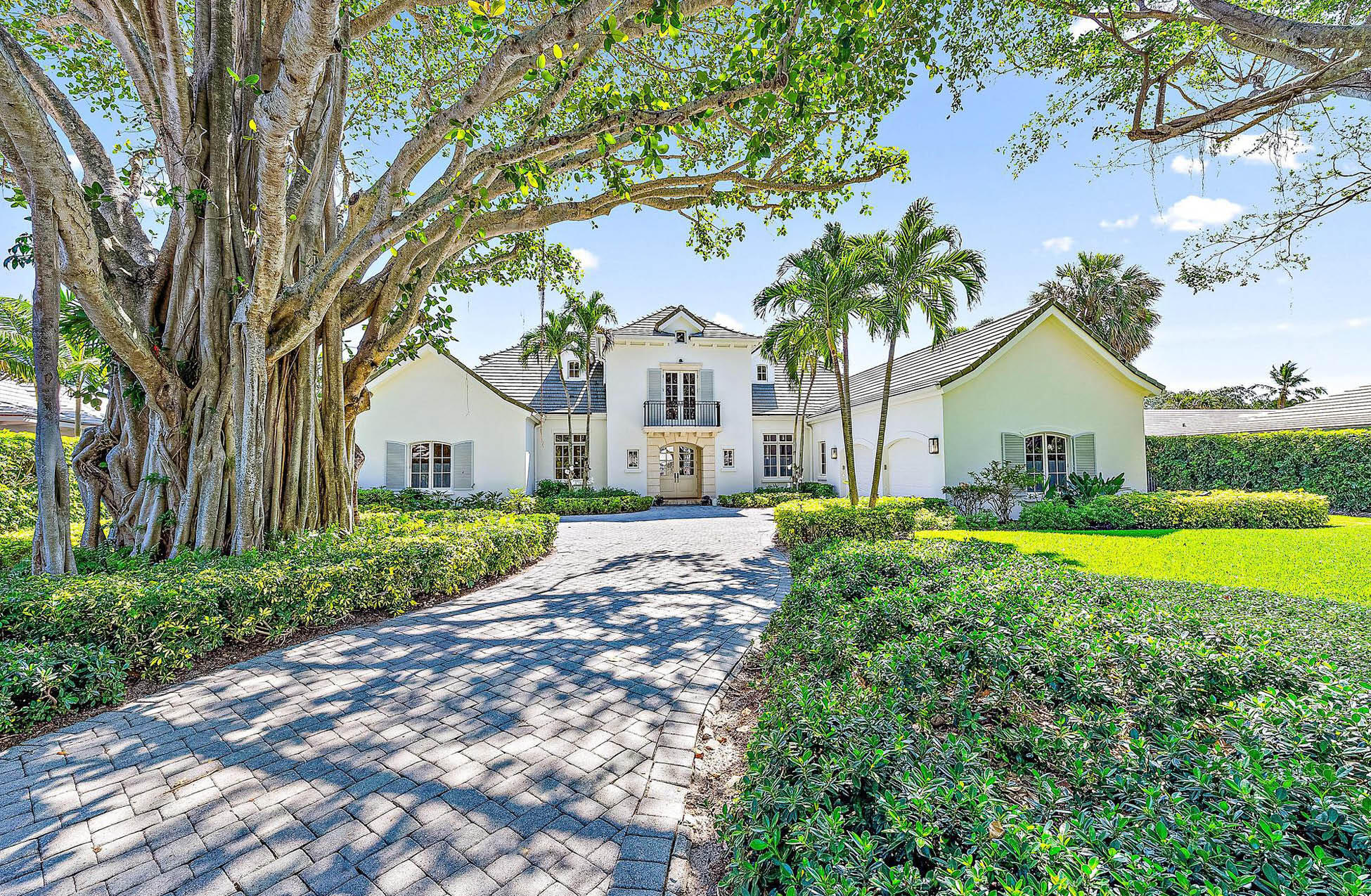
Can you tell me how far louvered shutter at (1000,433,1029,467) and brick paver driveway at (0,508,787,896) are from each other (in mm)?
12196

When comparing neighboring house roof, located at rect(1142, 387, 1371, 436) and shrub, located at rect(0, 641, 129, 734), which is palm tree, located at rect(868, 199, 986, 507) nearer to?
shrub, located at rect(0, 641, 129, 734)

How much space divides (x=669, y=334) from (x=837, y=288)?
11.5 metres

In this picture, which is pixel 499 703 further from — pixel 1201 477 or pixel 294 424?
pixel 1201 477

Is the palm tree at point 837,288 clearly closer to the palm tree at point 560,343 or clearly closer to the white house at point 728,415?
the white house at point 728,415

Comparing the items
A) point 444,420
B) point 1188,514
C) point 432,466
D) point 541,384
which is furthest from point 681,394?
point 1188,514

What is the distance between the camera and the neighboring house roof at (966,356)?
1391 centimetres

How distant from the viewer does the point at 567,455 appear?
21.0m

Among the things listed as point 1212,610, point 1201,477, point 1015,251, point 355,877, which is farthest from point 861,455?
point 355,877

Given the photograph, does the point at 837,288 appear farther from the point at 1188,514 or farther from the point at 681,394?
the point at 681,394

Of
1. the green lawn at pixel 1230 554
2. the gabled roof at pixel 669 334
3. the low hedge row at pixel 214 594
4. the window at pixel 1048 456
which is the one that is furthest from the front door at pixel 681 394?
the low hedge row at pixel 214 594

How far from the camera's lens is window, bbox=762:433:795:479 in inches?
875

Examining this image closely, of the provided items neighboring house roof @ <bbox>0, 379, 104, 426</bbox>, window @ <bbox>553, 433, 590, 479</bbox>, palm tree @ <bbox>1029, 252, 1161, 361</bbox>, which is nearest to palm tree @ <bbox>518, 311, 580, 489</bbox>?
window @ <bbox>553, 433, 590, 479</bbox>

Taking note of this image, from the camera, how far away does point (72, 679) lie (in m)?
3.58

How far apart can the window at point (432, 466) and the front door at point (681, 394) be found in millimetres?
7988
